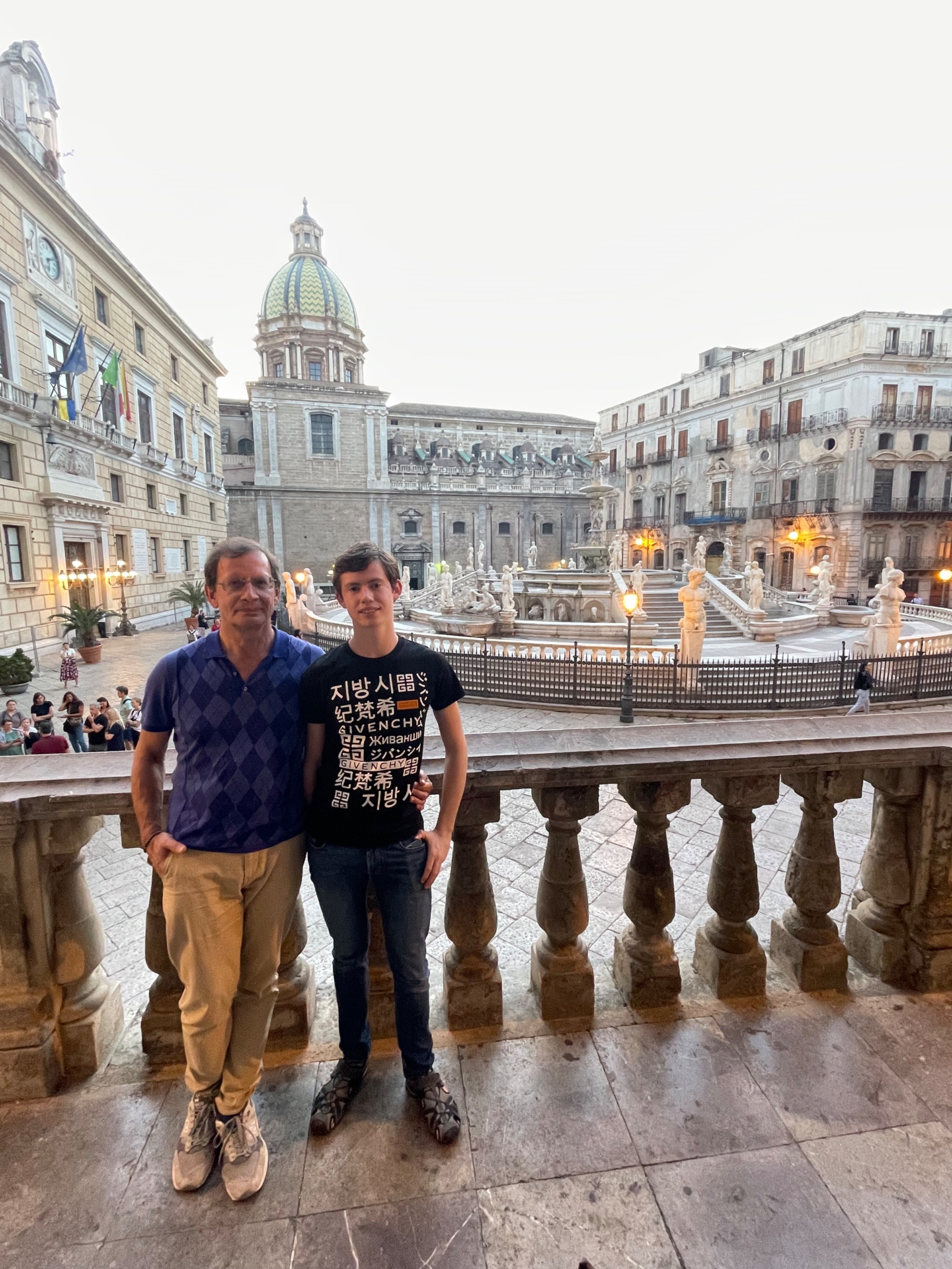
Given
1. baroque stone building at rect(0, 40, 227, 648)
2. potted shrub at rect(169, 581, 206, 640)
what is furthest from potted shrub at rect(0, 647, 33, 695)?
potted shrub at rect(169, 581, 206, 640)

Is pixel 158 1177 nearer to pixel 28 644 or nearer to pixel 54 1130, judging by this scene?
pixel 54 1130

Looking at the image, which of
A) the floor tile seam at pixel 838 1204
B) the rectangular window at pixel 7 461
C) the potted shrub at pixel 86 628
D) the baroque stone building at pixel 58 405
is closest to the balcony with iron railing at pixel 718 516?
the baroque stone building at pixel 58 405

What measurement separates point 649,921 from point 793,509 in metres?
38.0

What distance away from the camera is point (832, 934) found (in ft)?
7.66

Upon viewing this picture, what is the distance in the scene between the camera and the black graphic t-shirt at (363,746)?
1.84 metres

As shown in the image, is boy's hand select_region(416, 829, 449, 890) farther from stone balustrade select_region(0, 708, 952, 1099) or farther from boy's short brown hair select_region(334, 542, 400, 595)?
boy's short brown hair select_region(334, 542, 400, 595)

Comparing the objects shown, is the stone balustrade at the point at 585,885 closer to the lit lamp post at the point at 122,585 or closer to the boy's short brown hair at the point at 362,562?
the boy's short brown hair at the point at 362,562

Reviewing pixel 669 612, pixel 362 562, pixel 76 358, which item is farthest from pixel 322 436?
pixel 362 562

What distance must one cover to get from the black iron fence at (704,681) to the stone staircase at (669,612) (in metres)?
7.39

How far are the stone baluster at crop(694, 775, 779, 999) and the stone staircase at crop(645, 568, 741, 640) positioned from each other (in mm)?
17736

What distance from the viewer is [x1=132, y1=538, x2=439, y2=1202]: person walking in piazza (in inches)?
67.2

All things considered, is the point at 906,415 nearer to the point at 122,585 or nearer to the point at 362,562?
the point at 122,585

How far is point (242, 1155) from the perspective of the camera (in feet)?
5.47

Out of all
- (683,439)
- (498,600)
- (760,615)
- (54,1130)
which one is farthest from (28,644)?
(683,439)
